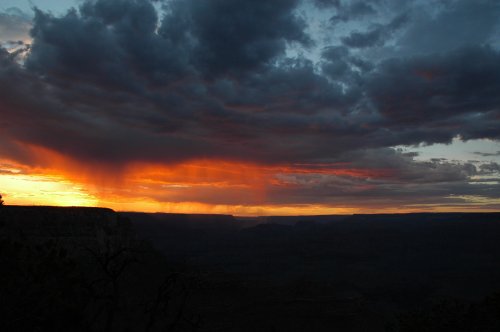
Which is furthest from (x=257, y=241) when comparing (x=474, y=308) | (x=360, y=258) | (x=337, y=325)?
(x=474, y=308)

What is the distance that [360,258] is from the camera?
114562 millimetres

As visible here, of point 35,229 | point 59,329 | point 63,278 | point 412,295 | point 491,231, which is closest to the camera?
point 59,329

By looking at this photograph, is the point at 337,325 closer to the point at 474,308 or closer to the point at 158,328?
the point at 158,328

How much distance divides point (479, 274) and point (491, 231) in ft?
209

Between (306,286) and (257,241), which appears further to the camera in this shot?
(257,241)

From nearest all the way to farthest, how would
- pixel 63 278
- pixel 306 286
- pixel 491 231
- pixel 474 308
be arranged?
1. pixel 63 278
2. pixel 474 308
3. pixel 306 286
4. pixel 491 231

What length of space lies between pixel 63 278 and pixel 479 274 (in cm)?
8450

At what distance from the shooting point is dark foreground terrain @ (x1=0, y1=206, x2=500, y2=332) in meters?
19.5

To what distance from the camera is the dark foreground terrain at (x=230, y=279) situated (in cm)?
1950

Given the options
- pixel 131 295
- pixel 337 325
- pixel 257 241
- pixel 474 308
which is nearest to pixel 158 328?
pixel 131 295

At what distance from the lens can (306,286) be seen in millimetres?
64125

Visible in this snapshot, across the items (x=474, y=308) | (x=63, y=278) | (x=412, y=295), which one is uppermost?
(x=63, y=278)

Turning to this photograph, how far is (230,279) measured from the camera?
66250 millimetres

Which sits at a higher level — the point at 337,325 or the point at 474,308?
the point at 474,308
